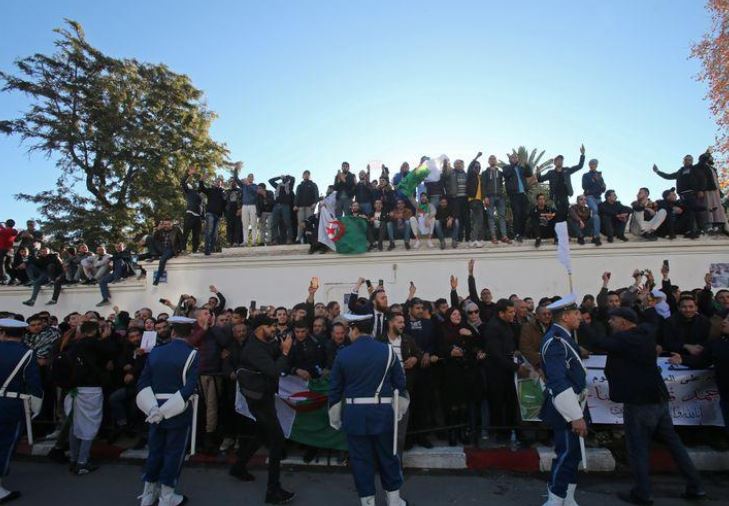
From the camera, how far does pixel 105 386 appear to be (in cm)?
688

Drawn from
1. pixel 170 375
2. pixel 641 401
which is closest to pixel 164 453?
pixel 170 375

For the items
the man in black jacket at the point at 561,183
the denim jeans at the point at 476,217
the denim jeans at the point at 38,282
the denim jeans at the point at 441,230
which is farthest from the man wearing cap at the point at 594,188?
the denim jeans at the point at 38,282

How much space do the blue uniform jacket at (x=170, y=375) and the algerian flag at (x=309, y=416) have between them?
1.39m

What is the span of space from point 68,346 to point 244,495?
380 cm

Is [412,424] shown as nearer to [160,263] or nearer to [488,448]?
[488,448]

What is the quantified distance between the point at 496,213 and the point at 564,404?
864cm

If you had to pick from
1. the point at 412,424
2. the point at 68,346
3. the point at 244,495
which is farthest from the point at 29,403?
the point at 412,424

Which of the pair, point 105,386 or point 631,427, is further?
point 105,386

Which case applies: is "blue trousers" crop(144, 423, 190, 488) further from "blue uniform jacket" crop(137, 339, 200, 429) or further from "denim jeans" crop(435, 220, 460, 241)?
"denim jeans" crop(435, 220, 460, 241)

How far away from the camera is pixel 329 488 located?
5.59 metres

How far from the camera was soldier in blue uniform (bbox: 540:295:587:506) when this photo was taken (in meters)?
4.44

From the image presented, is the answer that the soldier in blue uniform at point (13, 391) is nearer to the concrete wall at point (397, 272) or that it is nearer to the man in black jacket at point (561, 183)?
the concrete wall at point (397, 272)

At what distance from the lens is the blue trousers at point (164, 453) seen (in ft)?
16.1

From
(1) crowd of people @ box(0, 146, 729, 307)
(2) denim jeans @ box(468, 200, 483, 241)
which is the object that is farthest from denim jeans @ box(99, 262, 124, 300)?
(2) denim jeans @ box(468, 200, 483, 241)
